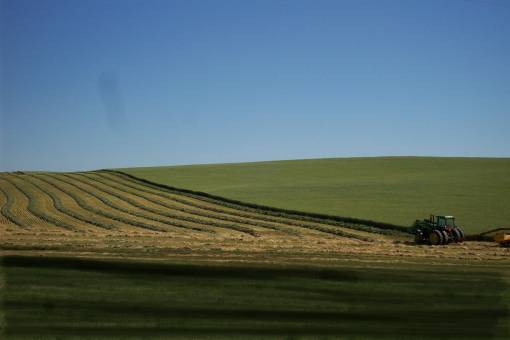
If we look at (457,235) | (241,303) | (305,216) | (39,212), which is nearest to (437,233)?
(457,235)

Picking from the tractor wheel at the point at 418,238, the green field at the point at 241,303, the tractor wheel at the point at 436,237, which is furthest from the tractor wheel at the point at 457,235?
the green field at the point at 241,303

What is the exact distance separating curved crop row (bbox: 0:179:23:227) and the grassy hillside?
17.4m

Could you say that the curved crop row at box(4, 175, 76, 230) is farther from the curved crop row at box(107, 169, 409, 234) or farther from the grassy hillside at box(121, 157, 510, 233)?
the grassy hillside at box(121, 157, 510, 233)

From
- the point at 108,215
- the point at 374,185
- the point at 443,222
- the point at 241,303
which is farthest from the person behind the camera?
the point at 374,185

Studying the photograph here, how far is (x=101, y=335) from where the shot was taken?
352 inches

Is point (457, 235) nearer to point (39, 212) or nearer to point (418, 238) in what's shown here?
point (418, 238)

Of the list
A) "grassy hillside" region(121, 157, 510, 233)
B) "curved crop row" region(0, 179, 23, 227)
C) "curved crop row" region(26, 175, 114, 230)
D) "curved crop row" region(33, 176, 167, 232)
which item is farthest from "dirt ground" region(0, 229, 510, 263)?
"grassy hillside" region(121, 157, 510, 233)

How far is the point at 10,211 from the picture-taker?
1449 inches

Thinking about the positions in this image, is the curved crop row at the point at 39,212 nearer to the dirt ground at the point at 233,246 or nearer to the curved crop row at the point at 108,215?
the curved crop row at the point at 108,215

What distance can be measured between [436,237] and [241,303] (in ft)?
61.8

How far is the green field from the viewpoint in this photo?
367 inches

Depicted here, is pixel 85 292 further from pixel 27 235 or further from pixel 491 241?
pixel 491 241

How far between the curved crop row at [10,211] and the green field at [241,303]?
20.9 metres

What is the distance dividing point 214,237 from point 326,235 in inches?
251
